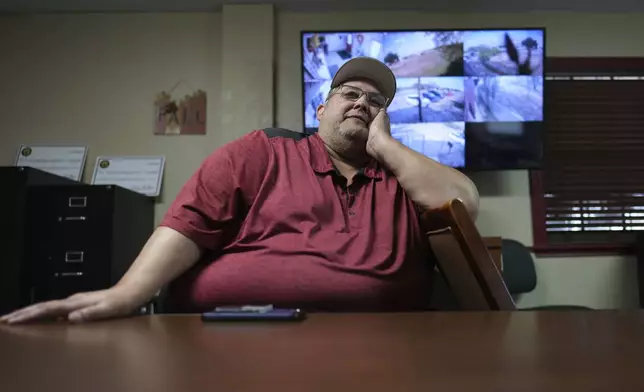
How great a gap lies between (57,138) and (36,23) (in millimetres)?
700

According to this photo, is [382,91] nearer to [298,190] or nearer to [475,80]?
[298,190]

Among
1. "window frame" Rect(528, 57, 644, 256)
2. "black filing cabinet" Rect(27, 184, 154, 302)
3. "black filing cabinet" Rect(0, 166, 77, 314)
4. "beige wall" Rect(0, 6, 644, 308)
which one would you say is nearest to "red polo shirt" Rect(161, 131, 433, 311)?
"black filing cabinet" Rect(27, 184, 154, 302)

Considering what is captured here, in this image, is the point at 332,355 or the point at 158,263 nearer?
the point at 332,355

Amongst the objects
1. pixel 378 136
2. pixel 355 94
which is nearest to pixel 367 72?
pixel 355 94

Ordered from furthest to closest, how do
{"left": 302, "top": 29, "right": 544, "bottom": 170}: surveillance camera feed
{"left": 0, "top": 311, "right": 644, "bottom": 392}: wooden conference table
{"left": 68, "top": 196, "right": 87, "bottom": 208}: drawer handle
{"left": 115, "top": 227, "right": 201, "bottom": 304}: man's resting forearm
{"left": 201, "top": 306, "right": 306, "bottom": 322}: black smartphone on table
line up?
1. {"left": 302, "top": 29, "right": 544, "bottom": 170}: surveillance camera feed
2. {"left": 68, "top": 196, "right": 87, "bottom": 208}: drawer handle
3. {"left": 115, "top": 227, "right": 201, "bottom": 304}: man's resting forearm
4. {"left": 201, "top": 306, "right": 306, "bottom": 322}: black smartphone on table
5. {"left": 0, "top": 311, "right": 644, "bottom": 392}: wooden conference table

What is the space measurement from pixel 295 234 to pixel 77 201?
62.4 inches

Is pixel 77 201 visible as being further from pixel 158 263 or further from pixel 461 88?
pixel 461 88

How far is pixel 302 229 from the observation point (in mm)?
1244

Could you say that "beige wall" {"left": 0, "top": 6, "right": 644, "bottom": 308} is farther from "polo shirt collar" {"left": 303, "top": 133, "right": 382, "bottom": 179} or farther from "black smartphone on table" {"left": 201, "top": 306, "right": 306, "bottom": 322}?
"black smartphone on table" {"left": 201, "top": 306, "right": 306, "bottom": 322}

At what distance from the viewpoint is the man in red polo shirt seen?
3.64ft

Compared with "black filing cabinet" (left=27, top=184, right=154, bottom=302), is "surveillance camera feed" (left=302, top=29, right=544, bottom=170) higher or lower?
higher

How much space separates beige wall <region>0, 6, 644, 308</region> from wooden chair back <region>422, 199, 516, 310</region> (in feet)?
6.12

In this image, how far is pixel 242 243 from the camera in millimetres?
1245

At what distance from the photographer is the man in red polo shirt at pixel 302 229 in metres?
1.11
